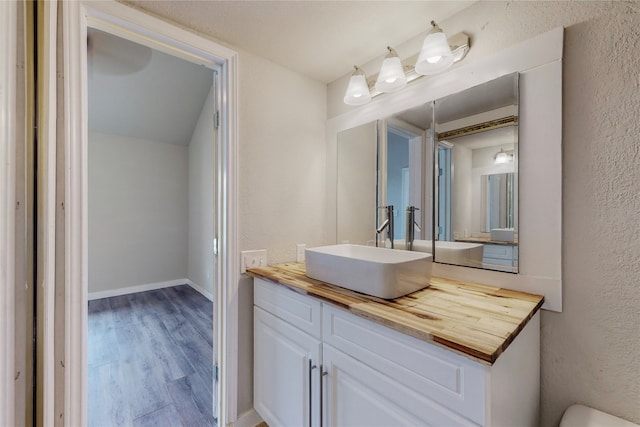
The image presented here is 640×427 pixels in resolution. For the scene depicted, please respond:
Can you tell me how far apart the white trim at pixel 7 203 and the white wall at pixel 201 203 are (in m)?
2.65

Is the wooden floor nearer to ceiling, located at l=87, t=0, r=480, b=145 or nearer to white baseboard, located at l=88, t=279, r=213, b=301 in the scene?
white baseboard, located at l=88, t=279, r=213, b=301

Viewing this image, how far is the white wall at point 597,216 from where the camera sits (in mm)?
847

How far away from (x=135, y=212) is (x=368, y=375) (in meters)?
4.01

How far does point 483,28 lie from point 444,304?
1.13 meters

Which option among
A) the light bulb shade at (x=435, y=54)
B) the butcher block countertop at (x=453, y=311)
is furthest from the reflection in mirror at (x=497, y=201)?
the light bulb shade at (x=435, y=54)

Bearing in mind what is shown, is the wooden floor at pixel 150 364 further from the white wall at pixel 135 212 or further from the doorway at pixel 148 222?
the white wall at pixel 135 212

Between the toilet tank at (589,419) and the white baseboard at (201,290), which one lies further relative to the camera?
the white baseboard at (201,290)

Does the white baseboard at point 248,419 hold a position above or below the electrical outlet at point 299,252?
below

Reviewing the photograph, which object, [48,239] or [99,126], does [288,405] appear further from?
[99,126]

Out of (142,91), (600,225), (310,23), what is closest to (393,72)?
(310,23)

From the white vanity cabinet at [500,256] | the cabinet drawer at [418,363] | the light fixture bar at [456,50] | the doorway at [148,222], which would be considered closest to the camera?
the cabinet drawer at [418,363]

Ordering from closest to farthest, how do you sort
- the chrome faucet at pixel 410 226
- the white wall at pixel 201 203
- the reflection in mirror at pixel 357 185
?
the chrome faucet at pixel 410 226 < the reflection in mirror at pixel 357 185 < the white wall at pixel 201 203

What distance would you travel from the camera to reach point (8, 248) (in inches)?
28.7

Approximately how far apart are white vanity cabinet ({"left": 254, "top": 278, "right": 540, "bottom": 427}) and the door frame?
0.57 ft
